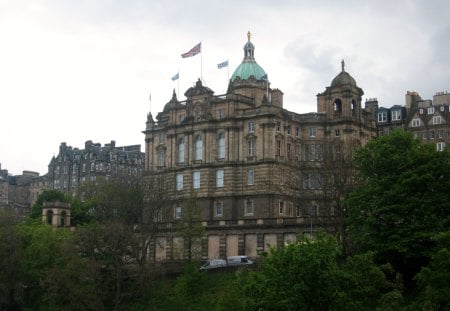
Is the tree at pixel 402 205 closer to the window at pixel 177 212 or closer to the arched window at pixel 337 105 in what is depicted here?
the arched window at pixel 337 105

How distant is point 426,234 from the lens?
206 feet

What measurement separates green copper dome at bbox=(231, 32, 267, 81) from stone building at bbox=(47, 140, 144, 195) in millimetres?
56773

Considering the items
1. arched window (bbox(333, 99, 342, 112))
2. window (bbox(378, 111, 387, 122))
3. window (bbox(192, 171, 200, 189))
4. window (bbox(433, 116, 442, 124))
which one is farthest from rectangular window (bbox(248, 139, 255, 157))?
window (bbox(433, 116, 442, 124))

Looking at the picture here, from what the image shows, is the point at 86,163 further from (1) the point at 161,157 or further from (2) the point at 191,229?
(2) the point at 191,229

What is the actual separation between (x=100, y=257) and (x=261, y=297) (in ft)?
113

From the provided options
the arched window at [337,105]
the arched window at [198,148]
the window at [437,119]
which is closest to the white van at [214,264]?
the arched window at [198,148]

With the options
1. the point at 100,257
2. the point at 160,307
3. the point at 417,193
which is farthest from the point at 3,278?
the point at 417,193

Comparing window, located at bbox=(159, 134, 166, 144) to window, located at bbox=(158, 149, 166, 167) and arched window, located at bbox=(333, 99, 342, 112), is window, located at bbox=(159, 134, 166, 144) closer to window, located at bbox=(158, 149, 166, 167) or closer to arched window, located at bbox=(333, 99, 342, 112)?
window, located at bbox=(158, 149, 166, 167)

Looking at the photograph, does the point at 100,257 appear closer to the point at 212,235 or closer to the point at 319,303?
the point at 212,235

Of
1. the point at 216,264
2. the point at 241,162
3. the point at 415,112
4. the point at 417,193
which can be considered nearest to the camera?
the point at 417,193

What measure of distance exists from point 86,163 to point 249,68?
6490 cm

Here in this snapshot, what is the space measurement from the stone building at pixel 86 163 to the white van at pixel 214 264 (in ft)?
263

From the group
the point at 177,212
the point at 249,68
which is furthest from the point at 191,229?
the point at 249,68

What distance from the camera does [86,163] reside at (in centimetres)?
16662
